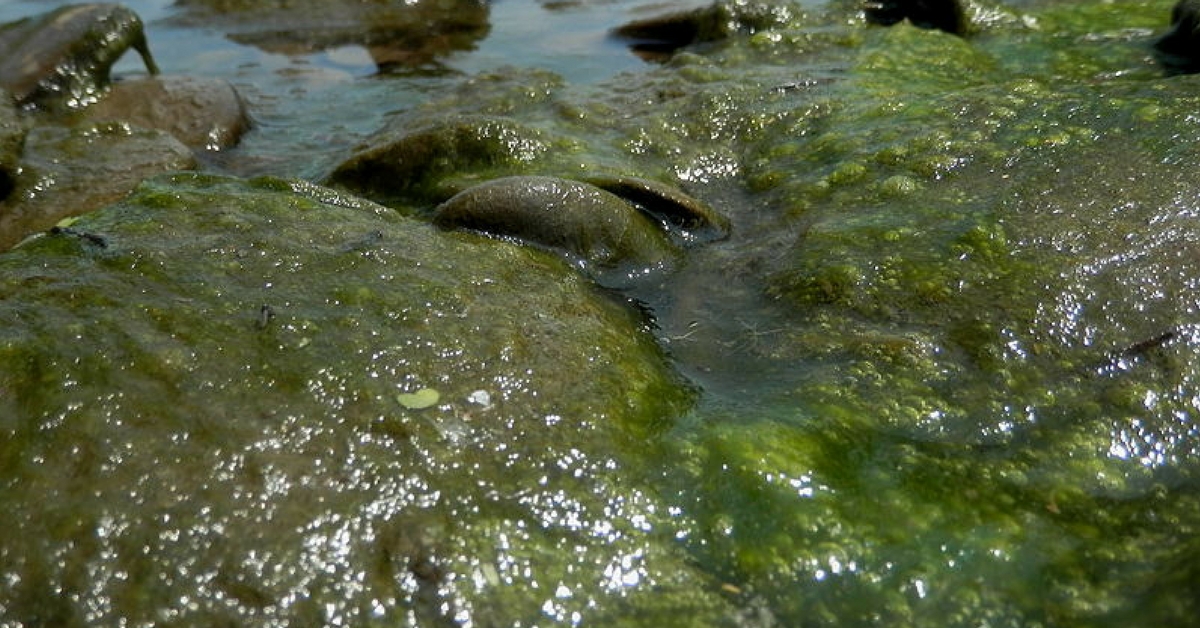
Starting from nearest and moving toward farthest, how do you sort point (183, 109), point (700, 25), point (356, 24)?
point (183, 109)
point (700, 25)
point (356, 24)

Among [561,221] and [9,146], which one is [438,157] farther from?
[9,146]

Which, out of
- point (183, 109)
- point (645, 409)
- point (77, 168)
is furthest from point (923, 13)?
point (645, 409)

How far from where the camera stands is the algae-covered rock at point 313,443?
2.33m

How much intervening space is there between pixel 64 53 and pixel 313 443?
19.0ft

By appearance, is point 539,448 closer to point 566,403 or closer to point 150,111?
point 566,403

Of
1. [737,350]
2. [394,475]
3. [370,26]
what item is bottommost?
[370,26]

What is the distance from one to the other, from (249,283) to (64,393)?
0.78m

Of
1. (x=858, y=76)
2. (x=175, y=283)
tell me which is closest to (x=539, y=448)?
(x=175, y=283)

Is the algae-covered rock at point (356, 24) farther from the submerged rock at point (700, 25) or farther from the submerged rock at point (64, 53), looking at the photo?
the submerged rock at point (64, 53)

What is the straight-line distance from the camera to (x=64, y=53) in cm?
719

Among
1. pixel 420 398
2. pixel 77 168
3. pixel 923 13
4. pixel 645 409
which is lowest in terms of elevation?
pixel 77 168

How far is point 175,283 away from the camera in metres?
3.25

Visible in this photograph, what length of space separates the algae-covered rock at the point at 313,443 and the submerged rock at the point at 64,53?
13.7ft

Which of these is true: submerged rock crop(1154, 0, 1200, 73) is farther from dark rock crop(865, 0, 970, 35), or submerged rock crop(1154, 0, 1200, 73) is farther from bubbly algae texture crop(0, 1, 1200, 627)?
bubbly algae texture crop(0, 1, 1200, 627)
